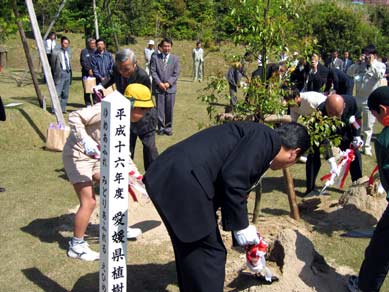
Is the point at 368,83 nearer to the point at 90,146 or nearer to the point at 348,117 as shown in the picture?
the point at 348,117

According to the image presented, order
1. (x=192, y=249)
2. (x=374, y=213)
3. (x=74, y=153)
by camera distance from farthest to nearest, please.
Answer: (x=374, y=213) → (x=74, y=153) → (x=192, y=249)

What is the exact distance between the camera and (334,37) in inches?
941

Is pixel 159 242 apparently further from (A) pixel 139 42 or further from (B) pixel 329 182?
(A) pixel 139 42

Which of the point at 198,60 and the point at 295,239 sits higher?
the point at 198,60

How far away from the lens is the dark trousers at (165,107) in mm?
10195

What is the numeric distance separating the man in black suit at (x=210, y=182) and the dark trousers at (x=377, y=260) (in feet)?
4.12

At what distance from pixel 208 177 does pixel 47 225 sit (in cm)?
342

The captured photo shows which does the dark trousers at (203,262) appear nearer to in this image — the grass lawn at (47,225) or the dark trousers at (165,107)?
the grass lawn at (47,225)

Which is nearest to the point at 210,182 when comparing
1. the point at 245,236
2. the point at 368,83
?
the point at 245,236

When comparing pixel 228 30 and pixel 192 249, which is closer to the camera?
pixel 192 249

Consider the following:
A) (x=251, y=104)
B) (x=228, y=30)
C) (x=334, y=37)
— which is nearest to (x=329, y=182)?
(x=251, y=104)

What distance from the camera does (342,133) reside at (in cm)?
674

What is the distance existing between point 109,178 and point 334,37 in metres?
22.3

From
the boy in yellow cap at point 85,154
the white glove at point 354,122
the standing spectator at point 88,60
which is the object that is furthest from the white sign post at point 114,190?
the standing spectator at point 88,60
